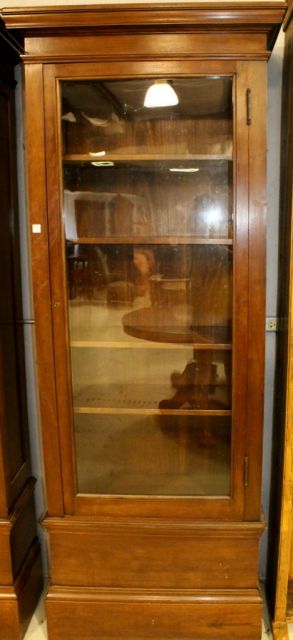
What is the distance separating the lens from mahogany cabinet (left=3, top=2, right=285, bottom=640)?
118 centimetres

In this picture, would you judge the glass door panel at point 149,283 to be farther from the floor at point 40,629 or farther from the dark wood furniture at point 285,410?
the floor at point 40,629

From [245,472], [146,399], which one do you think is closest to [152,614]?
[245,472]

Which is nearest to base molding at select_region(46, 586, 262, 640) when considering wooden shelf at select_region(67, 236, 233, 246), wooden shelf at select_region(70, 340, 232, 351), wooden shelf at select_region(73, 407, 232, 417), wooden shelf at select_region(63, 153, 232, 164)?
wooden shelf at select_region(73, 407, 232, 417)

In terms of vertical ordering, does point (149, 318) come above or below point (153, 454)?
above

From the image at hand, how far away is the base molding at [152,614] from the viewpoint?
137cm

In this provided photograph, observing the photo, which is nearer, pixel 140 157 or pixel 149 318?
pixel 140 157

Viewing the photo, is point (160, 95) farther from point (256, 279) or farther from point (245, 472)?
point (245, 472)

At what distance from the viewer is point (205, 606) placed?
53.8 inches

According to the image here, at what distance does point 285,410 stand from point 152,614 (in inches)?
28.4

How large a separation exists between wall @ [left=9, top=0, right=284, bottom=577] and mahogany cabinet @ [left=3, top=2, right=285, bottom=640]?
0.29 metres

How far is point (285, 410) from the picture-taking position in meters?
1.36

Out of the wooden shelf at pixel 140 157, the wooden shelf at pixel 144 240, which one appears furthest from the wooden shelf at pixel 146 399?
the wooden shelf at pixel 140 157

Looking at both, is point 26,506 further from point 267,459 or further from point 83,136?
point 83,136

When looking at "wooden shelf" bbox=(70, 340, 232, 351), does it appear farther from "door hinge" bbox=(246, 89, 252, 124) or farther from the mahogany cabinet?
"door hinge" bbox=(246, 89, 252, 124)
